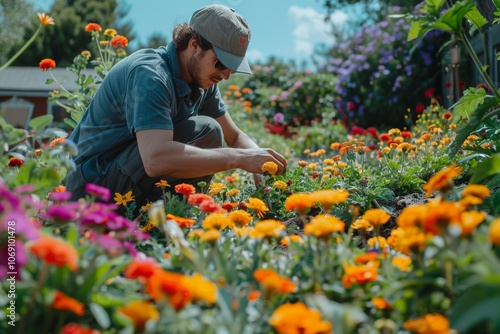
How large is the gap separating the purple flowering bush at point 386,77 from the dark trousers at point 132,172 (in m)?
5.59

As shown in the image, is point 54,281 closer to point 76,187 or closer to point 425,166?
point 76,187

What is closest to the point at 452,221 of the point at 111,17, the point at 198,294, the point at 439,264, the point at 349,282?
the point at 439,264

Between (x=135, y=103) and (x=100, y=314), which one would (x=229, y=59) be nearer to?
(x=135, y=103)

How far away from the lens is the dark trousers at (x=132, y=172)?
2781 mm

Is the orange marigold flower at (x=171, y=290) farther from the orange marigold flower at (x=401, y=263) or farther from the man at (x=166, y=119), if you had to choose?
the man at (x=166, y=119)

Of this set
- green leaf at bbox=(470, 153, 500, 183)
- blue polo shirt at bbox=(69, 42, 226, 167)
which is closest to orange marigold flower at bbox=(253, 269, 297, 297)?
green leaf at bbox=(470, 153, 500, 183)

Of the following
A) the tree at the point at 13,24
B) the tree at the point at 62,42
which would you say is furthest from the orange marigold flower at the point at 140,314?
the tree at the point at 13,24

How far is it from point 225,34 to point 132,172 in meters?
0.78

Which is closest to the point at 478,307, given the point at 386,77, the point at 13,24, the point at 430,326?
the point at 430,326

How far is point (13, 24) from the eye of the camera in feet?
97.6

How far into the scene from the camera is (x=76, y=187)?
113 inches

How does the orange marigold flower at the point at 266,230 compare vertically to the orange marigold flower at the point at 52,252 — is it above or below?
below

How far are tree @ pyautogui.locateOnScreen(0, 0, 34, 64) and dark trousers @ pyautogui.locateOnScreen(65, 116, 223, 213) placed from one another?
26853 millimetres

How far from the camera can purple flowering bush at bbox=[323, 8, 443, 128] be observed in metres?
8.51
